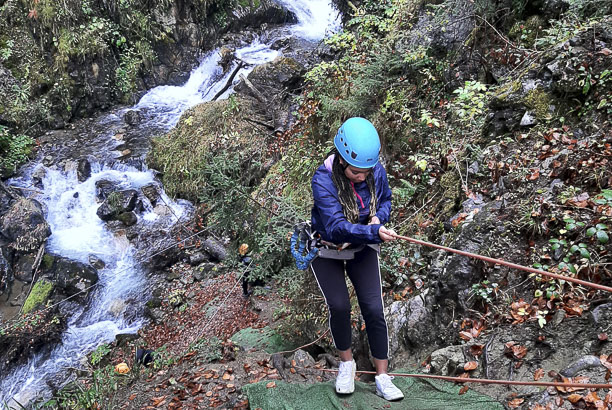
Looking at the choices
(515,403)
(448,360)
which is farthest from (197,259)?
(515,403)

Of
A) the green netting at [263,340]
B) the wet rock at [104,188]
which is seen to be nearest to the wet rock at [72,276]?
the wet rock at [104,188]

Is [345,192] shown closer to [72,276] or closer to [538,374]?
[538,374]

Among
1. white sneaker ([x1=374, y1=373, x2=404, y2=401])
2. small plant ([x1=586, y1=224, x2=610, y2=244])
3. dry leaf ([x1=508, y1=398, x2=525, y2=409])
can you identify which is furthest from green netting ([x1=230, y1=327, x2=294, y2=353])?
small plant ([x1=586, y1=224, x2=610, y2=244])

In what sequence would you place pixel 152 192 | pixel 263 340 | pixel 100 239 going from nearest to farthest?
pixel 263 340, pixel 100 239, pixel 152 192

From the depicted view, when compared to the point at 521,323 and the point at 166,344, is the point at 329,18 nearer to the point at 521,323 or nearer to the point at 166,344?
the point at 166,344

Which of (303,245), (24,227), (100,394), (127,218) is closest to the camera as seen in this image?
(303,245)

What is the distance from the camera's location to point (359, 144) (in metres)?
2.75

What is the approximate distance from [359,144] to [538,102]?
9.58 ft

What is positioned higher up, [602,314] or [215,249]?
[602,314]

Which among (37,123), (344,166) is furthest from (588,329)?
(37,123)

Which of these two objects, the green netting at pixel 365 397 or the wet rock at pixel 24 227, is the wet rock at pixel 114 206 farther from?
the green netting at pixel 365 397

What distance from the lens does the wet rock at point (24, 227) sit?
9562 mm

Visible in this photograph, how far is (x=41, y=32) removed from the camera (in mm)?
12781

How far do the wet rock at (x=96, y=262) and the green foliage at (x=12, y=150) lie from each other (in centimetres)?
379
